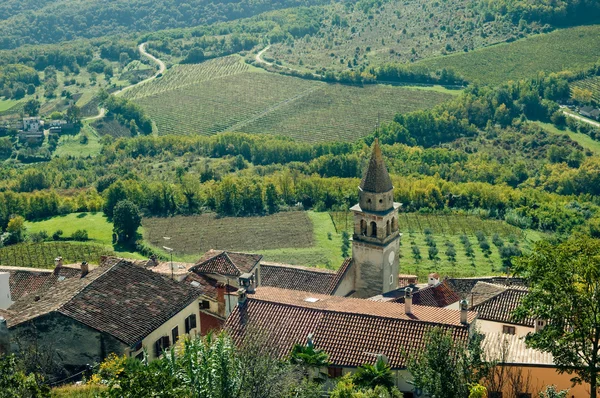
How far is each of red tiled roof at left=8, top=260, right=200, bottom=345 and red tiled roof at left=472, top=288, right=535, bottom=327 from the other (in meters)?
16.6

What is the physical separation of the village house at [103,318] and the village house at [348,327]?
132 inches

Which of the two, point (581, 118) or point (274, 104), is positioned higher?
point (581, 118)

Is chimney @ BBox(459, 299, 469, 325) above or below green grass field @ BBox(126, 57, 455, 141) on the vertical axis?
above

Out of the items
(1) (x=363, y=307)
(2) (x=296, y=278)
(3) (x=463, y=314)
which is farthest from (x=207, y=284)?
(3) (x=463, y=314)

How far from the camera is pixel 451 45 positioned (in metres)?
179

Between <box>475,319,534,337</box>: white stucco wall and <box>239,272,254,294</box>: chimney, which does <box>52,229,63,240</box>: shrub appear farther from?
<box>475,319,534,337</box>: white stucco wall

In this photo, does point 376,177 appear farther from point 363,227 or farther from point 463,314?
point 463,314

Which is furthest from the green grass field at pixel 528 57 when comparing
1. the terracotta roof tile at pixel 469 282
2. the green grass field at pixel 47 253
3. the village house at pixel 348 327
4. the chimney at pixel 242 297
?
the chimney at pixel 242 297

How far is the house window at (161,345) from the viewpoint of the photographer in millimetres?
44750

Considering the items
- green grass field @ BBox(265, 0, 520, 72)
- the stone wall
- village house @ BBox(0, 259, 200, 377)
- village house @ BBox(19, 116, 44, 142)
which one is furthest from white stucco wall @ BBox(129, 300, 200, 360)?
green grass field @ BBox(265, 0, 520, 72)

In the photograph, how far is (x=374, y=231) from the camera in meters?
60.9

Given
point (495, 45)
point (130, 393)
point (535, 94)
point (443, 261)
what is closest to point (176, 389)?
point (130, 393)

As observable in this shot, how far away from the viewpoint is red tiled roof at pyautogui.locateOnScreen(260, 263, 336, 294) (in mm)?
61500

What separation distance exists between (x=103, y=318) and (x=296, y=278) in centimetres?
2137
